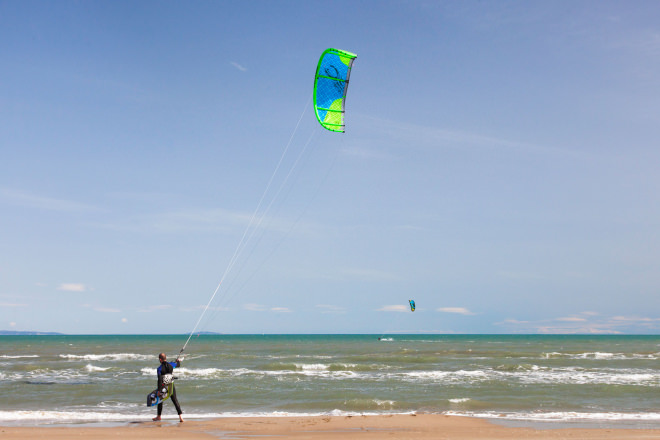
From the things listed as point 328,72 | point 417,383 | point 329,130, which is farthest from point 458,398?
point 328,72

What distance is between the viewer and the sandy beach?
9.36 metres

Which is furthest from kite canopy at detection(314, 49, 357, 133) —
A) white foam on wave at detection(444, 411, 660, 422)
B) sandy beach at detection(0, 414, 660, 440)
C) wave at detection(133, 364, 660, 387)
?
wave at detection(133, 364, 660, 387)

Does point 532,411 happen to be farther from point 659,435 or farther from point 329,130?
point 329,130

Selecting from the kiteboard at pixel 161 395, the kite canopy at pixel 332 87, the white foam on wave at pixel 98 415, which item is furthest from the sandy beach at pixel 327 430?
the kite canopy at pixel 332 87

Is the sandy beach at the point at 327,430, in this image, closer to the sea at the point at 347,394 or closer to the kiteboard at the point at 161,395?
the kiteboard at the point at 161,395

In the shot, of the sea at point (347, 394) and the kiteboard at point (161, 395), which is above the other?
the kiteboard at point (161, 395)

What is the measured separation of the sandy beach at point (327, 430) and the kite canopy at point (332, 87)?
6636 millimetres

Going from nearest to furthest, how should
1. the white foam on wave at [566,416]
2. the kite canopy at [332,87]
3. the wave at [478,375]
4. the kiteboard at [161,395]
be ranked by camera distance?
the kiteboard at [161,395]
the white foam on wave at [566,416]
the kite canopy at [332,87]
the wave at [478,375]

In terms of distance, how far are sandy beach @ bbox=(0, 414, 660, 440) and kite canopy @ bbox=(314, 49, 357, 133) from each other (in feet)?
21.8

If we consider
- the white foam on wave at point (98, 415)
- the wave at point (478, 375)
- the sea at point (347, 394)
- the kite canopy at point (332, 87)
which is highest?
the kite canopy at point (332, 87)

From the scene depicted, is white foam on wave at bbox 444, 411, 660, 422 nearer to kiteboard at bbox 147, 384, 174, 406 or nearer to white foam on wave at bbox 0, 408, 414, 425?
white foam on wave at bbox 0, 408, 414, 425

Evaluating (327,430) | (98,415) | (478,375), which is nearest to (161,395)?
(98,415)

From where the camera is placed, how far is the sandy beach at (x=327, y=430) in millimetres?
9359

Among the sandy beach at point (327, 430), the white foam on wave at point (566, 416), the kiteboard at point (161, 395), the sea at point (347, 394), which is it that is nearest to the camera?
the sandy beach at point (327, 430)
